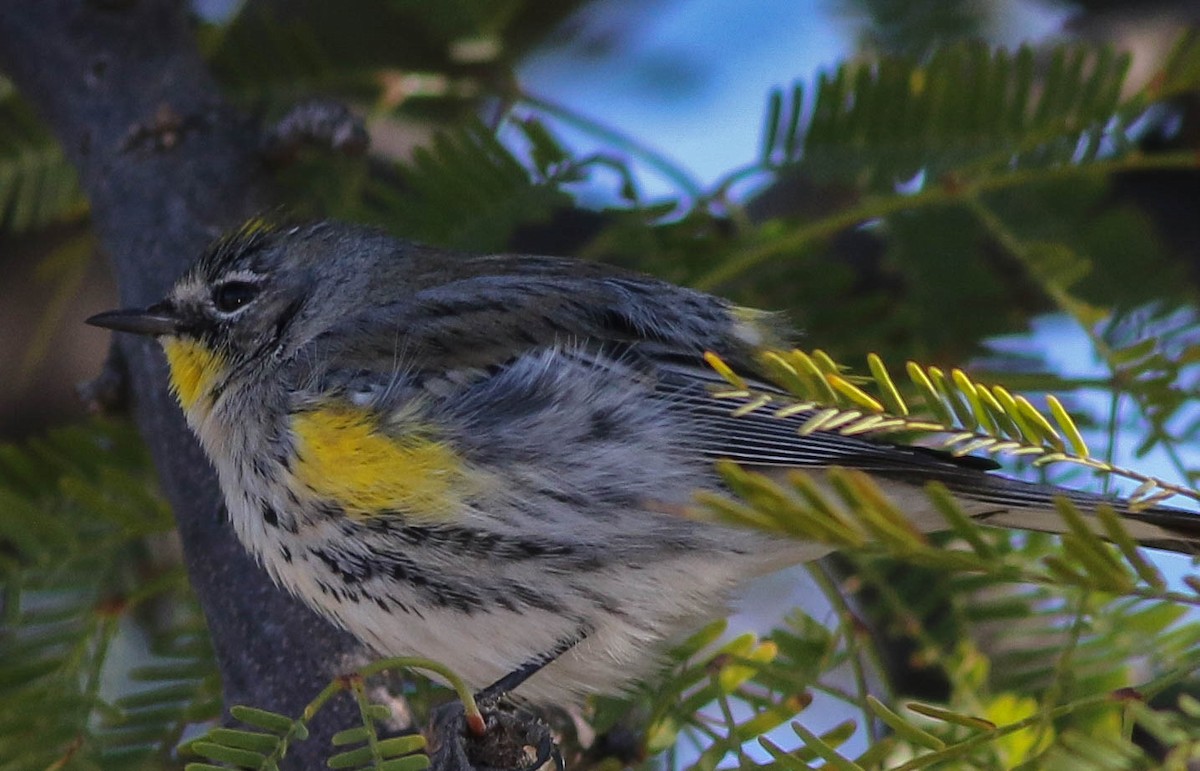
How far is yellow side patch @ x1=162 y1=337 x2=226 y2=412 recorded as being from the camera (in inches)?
113

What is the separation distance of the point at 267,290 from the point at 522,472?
3.24ft

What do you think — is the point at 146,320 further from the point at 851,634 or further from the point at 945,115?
the point at 945,115

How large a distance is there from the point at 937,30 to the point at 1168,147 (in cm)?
89

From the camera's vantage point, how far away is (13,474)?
9.65 feet

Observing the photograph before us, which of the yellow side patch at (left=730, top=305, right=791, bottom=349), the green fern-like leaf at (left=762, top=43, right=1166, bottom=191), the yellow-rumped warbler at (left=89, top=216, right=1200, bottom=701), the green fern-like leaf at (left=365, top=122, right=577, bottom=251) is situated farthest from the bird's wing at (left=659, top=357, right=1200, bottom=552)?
the green fern-like leaf at (left=762, top=43, right=1166, bottom=191)

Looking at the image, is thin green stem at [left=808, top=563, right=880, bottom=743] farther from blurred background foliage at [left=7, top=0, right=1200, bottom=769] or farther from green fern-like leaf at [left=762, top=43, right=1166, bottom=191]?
green fern-like leaf at [left=762, top=43, right=1166, bottom=191]

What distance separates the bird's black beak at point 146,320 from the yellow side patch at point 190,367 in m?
0.05

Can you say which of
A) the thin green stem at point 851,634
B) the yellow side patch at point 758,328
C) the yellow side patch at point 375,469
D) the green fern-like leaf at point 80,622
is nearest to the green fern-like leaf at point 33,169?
the green fern-like leaf at point 80,622

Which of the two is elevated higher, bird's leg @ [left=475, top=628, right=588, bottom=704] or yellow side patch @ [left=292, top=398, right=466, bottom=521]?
yellow side patch @ [left=292, top=398, right=466, bottom=521]

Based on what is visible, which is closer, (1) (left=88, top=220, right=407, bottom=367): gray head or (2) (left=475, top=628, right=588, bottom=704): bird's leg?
(2) (left=475, top=628, right=588, bottom=704): bird's leg

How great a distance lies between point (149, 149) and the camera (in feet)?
10.1

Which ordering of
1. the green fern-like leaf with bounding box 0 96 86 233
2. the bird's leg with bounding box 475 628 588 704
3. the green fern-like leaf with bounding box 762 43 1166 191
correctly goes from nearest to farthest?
the bird's leg with bounding box 475 628 588 704
the green fern-like leaf with bounding box 762 43 1166 191
the green fern-like leaf with bounding box 0 96 86 233

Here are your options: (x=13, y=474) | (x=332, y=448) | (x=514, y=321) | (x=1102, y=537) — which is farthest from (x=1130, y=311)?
(x=13, y=474)

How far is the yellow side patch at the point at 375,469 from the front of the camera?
2312 mm
